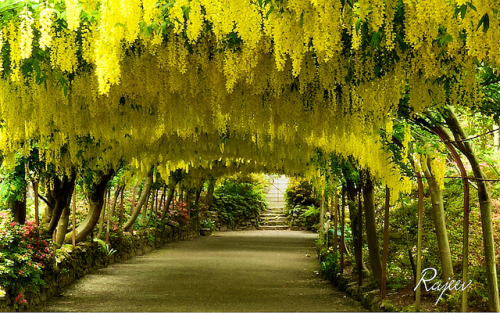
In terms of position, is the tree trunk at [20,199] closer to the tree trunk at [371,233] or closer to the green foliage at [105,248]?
the green foliage at [105,248]

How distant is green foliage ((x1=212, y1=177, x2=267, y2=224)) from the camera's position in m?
23.5

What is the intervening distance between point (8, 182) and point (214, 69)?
3933mm

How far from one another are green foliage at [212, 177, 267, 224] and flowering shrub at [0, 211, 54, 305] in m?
17.0

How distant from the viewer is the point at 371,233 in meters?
6.92

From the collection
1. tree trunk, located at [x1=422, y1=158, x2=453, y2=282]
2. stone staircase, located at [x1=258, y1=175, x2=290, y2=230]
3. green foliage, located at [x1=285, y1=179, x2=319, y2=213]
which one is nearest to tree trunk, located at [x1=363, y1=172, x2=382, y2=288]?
tree trunk, located at [x1=422, y1=158, x2=453, y2=282]

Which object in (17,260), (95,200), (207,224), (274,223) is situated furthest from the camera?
(274,223)

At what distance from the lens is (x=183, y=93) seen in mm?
4242

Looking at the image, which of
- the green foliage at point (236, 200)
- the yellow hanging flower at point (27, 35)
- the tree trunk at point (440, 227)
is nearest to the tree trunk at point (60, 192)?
the tree trunk at point (440, 227)

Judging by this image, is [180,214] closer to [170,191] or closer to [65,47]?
[170,191]

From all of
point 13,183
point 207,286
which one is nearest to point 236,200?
point 207,286

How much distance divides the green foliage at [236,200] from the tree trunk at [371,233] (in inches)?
628

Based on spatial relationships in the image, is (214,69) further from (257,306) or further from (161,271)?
(161,271)

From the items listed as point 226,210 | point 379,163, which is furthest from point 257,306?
point 226,210

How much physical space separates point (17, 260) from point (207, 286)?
3271 mm
